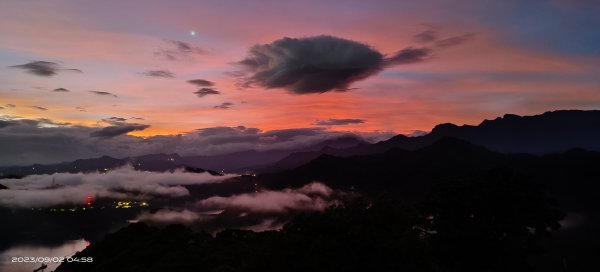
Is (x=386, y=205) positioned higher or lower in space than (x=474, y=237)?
higher

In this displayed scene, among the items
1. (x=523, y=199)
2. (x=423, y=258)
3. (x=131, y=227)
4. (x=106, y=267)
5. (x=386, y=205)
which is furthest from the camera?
(x=131, y=227)

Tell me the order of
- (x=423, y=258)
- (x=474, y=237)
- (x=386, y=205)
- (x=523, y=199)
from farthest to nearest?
1. (x=523, y=199)
2. (x=474, y=237)
3. (x=386, y=205)
4. (x=423, y=258)

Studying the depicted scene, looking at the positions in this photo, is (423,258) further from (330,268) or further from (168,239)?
(168,239)

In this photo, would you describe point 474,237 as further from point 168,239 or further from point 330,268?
point 168,239

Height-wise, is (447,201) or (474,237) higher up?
(447,201)

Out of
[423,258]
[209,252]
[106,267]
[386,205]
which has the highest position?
[386,205]

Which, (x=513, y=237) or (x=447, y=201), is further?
(x=447, y=201)

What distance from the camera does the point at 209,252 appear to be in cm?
5169

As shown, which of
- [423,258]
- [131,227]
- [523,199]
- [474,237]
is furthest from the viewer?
[131,227]

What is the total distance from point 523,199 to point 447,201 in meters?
9.48

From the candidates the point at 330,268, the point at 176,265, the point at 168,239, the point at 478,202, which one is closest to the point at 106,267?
the point at 168,239

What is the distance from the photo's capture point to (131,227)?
83812mm

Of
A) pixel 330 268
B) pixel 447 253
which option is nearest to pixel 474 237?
pixel 447 253

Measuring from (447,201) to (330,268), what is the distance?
27076mm
